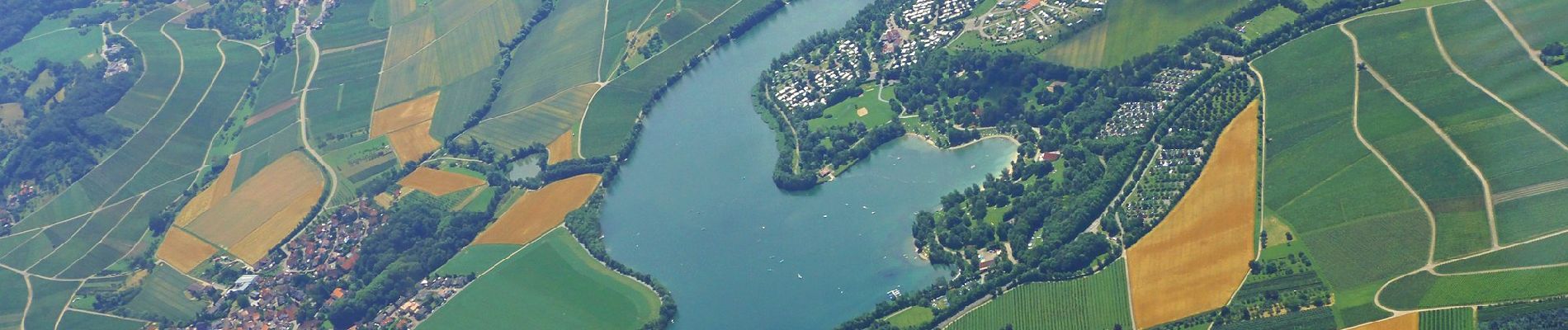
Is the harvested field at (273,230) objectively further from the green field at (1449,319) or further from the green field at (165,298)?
the green field at (1449,319)

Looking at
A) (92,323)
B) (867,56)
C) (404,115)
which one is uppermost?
(867,56)

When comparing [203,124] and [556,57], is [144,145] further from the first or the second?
[556,57]

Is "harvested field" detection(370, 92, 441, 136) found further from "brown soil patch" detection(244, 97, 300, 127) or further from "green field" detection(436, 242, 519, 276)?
"green field" detection(436, 242, 519, 276)

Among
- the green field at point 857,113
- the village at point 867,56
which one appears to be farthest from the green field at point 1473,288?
the village at point 867,56

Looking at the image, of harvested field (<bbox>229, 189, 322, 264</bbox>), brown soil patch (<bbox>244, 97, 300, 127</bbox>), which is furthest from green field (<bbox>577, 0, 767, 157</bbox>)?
brown soil patch (<bbox>244, 97, 300, 127</bbox>)

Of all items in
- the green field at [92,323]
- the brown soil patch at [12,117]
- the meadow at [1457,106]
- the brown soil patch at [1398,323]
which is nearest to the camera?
the brown soil patch at [1398,323]

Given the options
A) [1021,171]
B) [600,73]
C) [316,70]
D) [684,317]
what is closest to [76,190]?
[316,70]

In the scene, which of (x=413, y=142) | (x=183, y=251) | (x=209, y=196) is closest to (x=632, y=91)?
(x=413, y=142)
